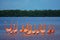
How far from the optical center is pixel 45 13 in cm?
2117

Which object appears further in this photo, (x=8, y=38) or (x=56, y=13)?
(x=56, y=13)

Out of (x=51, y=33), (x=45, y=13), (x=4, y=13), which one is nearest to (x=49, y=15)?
(x=45, y=13)

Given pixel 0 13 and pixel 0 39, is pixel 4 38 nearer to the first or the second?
pixel 0 39

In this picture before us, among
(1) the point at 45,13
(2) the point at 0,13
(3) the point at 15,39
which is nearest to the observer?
(3) the point at 15,39

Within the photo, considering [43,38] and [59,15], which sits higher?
[43,38]

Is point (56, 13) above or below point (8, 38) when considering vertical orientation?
below

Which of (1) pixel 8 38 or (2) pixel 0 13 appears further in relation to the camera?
(2) pixel 0 13

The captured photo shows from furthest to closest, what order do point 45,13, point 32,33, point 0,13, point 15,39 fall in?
point 45,13 < point 0,13 < point 32,33 < point 15,39

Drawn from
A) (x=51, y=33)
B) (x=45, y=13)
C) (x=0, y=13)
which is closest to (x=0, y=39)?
(x=51, y=33)

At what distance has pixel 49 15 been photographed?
2189cm

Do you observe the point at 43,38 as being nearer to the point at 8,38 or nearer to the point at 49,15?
the point at 8,38

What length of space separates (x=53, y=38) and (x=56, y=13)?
14204 millimetres

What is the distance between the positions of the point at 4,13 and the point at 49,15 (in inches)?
161

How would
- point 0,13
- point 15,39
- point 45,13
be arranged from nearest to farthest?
point 15,39 < point 0,13 < point 45,13
